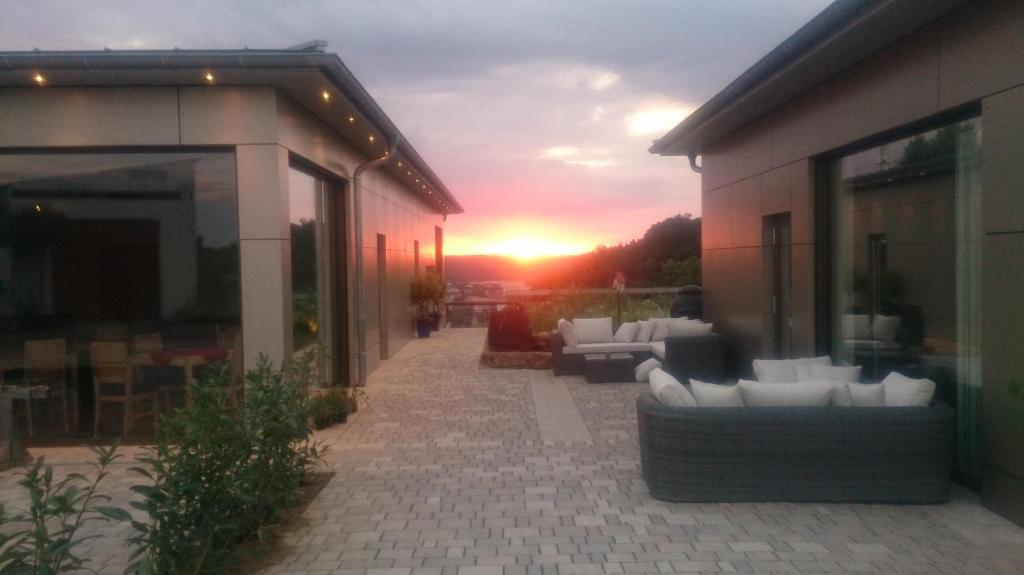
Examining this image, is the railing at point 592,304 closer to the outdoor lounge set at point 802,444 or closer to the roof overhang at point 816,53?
the roof overhang at point 816,53

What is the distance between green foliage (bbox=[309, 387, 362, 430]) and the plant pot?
10.4m

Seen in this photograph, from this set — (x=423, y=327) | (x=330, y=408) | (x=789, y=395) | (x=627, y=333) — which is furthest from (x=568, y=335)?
(x=423, y=327)

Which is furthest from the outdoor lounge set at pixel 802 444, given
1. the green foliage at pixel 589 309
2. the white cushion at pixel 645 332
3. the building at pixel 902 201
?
the green foliage at pixel 589 309

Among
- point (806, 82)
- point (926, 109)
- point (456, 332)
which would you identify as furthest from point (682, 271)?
point (926, 109)

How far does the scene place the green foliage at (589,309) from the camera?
16.2 meters

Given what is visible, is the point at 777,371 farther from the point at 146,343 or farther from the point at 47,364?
the point at 47,364

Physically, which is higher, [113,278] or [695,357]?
[113,278]

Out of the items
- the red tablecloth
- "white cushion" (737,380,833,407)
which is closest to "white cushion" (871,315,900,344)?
"white cushion" (737,380,833,407)

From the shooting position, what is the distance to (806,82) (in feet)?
26.3

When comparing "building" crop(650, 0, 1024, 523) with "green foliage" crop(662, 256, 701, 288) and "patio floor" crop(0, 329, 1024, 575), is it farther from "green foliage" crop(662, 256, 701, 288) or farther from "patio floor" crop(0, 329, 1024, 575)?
"green foliage" crop(662, 256, 701, 288)

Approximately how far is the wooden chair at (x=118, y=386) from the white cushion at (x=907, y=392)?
648 centimetres

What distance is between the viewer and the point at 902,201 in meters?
6.87

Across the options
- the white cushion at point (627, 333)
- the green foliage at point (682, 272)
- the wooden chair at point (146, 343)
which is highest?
the green foliage at point (682, 272)

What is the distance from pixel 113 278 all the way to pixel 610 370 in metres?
6.50
